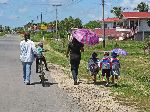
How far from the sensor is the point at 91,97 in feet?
46.0

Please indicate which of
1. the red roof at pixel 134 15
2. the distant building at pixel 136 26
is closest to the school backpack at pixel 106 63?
the distant building at pixel 136 26

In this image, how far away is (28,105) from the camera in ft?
40.2

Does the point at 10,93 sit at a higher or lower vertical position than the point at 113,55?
lower

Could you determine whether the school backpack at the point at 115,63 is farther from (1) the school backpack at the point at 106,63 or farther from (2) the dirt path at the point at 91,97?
(2) the dirt path at the point at 91,97

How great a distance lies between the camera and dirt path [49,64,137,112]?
12.0 meters

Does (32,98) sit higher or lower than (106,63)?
lower

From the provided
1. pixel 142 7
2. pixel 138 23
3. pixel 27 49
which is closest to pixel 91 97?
pixel 27 49

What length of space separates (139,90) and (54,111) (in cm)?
496

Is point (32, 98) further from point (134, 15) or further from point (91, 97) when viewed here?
point (134, 15)

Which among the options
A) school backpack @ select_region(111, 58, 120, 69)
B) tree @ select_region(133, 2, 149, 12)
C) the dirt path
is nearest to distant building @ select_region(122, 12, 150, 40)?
tree @ select_region(133, 2, 149, 12)

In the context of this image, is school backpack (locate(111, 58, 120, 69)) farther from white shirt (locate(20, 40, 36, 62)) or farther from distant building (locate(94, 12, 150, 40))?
distant building (locate(94, 12, 150, 40))

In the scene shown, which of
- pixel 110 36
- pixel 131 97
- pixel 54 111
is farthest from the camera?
pixel 110 36

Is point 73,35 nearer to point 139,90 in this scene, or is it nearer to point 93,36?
point 93,36

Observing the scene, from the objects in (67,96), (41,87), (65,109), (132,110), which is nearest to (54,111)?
(65,109)
